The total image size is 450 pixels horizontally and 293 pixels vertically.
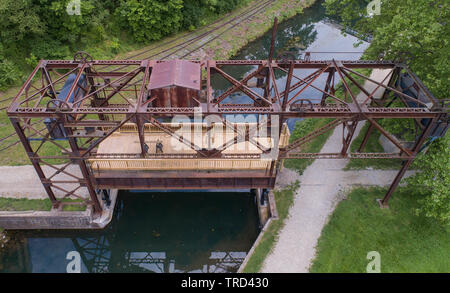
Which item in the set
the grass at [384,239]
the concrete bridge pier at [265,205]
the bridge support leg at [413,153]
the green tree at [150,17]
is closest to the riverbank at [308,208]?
the grass at [384,239]

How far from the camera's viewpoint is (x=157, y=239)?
80.9 feet

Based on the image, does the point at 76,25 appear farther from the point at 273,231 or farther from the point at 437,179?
the point at 437,179

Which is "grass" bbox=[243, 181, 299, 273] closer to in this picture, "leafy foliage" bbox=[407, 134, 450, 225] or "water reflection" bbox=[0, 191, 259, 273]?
"water reflection" bbox=[0, 191, 259, 273]

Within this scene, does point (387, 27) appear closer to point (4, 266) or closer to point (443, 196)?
point (443, 196)

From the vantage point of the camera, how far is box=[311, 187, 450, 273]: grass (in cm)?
2059

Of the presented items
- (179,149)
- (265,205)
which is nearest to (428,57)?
(265,205)

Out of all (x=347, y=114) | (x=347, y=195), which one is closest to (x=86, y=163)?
(x=347, y=114)

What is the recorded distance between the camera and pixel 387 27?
23797mm

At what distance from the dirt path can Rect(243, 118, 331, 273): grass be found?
0.35 metres

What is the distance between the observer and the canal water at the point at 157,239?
2303 centimetres

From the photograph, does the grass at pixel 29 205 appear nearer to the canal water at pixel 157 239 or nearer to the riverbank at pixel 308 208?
the canal water at pixel 157 239

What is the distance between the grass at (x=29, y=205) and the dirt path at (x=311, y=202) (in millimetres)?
14757

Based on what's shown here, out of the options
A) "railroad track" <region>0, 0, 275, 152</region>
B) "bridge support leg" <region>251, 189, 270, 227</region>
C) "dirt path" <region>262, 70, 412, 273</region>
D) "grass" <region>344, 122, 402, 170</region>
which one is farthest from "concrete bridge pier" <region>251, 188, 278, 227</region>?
"railroad track" <region>0, 0, 275, 152</region>

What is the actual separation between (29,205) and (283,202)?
19.0m
